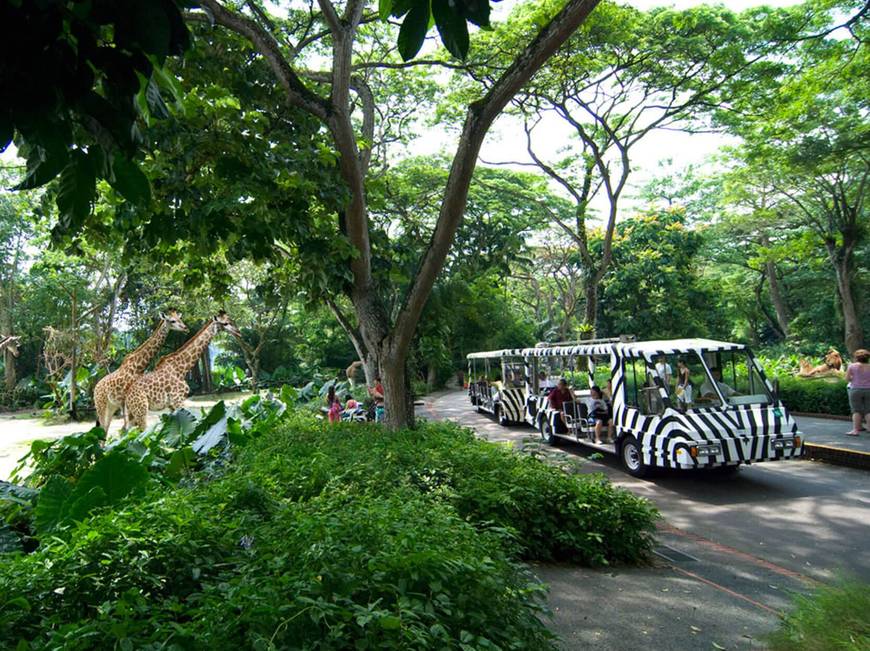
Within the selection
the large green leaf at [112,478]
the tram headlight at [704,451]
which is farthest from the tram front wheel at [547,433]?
the large green leaf at [112,478]

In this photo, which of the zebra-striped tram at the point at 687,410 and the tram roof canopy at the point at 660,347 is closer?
the zebra-striped tram at the point at 687,410

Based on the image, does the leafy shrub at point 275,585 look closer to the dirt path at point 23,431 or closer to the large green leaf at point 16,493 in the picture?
the large green leaf at point 16,493

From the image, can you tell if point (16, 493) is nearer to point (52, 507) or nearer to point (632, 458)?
point (52, 507)

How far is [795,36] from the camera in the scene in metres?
13.1

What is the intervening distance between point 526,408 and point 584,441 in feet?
13.5

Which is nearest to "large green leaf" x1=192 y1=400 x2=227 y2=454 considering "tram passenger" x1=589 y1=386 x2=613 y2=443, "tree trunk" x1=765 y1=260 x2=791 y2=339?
"tram passenger" x1=589 y1=386 x2=613 y2=443

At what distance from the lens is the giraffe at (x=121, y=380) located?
Answer: 14.1 meters

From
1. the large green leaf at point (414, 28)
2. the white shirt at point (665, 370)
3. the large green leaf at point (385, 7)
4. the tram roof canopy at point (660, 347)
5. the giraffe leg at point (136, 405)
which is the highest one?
the large green leaf at point (385, 7)

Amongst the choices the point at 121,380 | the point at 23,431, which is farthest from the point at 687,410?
the point at 23,431

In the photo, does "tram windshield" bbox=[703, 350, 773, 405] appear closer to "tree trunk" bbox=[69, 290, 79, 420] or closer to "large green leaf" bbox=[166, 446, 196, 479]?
"large green leaf" bbox=[166, 446, 196, 479]

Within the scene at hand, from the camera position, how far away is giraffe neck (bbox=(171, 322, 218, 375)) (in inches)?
590

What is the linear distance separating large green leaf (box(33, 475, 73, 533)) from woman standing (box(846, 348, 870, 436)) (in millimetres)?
12653

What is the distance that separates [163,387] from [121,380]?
0.89 metres

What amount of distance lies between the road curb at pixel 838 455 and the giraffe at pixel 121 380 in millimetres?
13517
